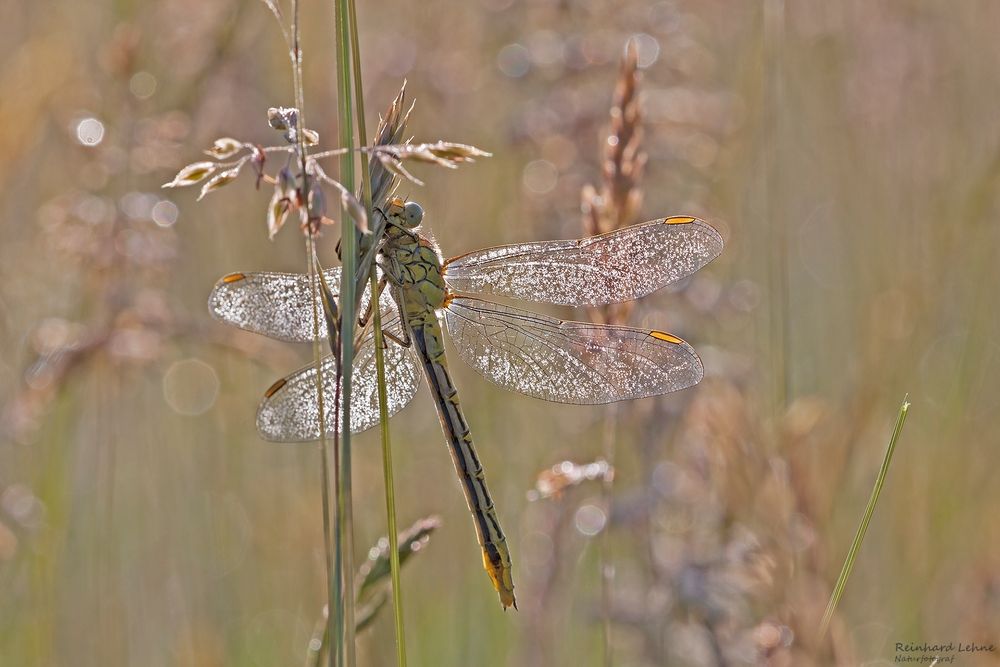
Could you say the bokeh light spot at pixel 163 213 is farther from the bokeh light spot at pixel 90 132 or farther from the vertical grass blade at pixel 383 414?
the vertical grass blade at pixel 383 414

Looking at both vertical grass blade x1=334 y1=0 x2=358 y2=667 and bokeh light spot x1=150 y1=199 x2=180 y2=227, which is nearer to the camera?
vertical grass blade x1=334 y1=0 x2=358 y2=667

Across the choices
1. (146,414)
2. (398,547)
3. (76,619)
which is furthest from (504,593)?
(146,414)

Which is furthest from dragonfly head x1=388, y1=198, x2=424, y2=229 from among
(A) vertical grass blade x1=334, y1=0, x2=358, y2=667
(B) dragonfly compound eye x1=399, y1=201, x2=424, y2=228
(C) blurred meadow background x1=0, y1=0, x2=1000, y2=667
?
(A) vertical grass blade x1=334, y1=0, x2=358, y2=667

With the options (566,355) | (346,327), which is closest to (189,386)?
(566,355)
